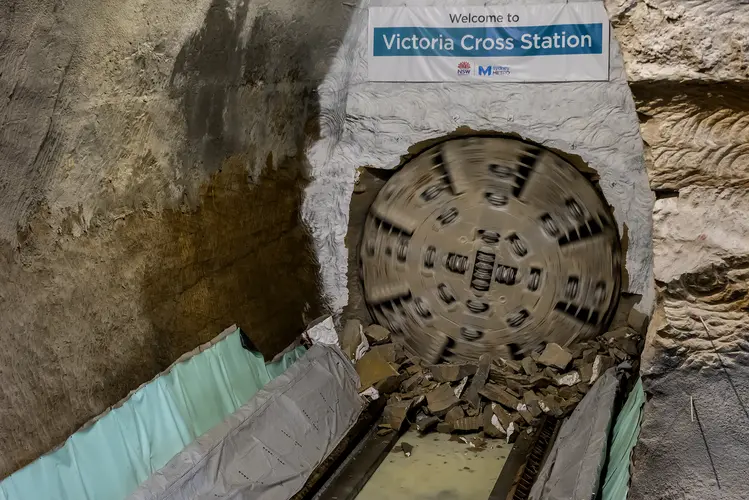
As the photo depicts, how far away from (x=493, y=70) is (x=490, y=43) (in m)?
0.14

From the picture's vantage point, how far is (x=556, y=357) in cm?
405

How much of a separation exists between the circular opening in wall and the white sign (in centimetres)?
38

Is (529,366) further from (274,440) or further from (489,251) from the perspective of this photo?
(274,440)

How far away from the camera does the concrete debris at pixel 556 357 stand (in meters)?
4.02

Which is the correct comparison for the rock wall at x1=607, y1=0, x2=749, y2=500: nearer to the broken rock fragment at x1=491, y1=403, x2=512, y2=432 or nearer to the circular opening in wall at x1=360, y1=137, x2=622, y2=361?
the broken rock fragment at x1=491, y1=403, x2=512, y2=432

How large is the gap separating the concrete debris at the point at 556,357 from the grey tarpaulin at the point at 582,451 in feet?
1.24

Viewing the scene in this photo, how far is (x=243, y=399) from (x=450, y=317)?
1.32m

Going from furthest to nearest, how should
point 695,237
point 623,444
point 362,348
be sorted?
point 362,348 < point 623,444 < point 695,237

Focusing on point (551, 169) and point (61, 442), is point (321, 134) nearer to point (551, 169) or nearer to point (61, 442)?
point (551, 169)

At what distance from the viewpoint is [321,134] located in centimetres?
→ 449

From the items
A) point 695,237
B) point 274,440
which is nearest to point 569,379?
point 274,440

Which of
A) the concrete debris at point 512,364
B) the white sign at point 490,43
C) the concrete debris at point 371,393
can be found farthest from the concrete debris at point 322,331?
the white sign at point 490,43

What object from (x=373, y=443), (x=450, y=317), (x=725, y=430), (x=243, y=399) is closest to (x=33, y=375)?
(x=243, y=399)

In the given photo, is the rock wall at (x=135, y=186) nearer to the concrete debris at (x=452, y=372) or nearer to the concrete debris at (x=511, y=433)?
the concrete debris at (x=452, y=372)
